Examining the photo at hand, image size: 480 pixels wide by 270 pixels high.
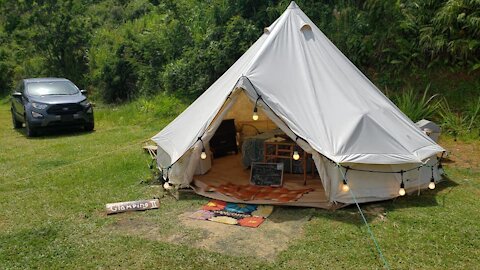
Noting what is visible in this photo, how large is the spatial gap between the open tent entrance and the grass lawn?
13.5 inches

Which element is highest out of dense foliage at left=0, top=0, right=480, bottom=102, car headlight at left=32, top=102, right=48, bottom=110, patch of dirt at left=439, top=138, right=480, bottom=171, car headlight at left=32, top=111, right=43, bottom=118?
dense foliage at left=0, top=0, right=480, bottom=102

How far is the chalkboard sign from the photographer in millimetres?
6164

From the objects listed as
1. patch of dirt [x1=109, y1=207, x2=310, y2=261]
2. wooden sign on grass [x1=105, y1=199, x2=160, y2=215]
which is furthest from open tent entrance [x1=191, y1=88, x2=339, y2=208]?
wooden sign on grass [x1=105, y1=199, x2=160, y2=215]

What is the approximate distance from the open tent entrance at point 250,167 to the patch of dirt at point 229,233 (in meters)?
0.52

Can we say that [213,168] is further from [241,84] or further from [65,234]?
[65,234]

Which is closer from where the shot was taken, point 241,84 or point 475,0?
point 241,84

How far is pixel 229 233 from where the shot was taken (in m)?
4.56

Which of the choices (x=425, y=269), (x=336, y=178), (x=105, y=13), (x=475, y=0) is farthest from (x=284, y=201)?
(x=105, y=13)

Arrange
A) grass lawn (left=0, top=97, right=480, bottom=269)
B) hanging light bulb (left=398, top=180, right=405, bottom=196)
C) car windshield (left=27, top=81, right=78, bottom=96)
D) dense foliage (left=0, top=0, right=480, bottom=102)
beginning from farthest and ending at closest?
car windshield (left=27, top=81, right=78, bottom=96)
dense foliage (left=0, top=0, right=480, bottom=102)
hanging light bulb (left=398, top=180, right=405, bottom=196)
grass lawn (left=0, top=97, right=480, bottom=269)

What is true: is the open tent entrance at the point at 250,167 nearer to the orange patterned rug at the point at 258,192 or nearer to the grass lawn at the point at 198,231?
the orange patterned rug at the point at 258,192

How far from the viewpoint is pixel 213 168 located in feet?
23.5

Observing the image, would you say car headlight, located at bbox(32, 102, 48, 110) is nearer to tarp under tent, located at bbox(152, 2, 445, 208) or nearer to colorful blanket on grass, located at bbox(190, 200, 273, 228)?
tarp under tent, located at bbox(152, 2, 445, 208)

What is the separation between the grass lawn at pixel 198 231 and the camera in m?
3.95

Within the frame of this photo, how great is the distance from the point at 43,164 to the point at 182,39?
8.37m
